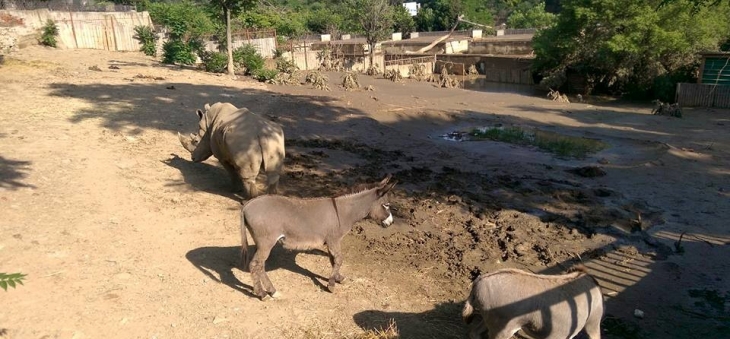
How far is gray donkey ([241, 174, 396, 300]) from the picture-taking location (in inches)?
251

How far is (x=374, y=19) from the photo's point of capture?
4181 cm

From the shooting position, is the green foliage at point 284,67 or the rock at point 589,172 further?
the green foliage at point 284,67

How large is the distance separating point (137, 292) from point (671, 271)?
7.60 m

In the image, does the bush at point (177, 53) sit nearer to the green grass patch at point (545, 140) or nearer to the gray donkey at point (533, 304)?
the green grass patch at point (545, 140)

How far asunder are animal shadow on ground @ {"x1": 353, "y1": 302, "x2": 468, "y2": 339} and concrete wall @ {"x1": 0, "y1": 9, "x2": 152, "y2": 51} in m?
29.0

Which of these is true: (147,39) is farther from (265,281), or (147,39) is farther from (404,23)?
(404,23)

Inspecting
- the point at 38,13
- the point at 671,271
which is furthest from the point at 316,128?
the point at 38,13

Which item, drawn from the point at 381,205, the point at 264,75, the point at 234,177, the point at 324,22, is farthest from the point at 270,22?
the point at 381,205

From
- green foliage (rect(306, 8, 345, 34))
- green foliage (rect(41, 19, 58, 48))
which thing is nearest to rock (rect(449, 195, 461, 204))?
green foliage (rect(41, 19, 58, 48))

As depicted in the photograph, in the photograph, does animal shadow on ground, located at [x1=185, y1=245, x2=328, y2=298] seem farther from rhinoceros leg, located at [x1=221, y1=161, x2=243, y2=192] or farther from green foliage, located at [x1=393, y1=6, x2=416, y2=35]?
green foliage, located at [x1=393, y1=6, x2=416, y2=35]

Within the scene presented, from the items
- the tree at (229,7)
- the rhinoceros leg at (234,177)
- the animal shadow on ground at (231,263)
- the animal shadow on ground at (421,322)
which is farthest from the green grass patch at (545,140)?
the tree at (229,7)

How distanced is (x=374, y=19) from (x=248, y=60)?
1774 centimetres

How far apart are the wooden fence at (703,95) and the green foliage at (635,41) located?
2611mm

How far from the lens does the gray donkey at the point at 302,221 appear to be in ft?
20.9
